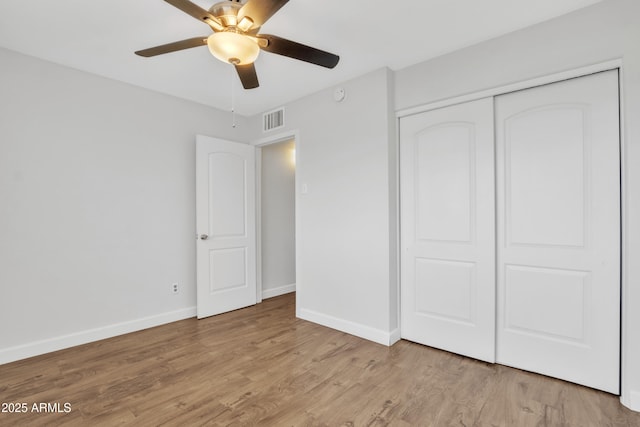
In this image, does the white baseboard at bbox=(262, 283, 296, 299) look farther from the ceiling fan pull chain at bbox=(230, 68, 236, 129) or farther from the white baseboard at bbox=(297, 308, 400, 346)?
the ceiling fan pull chain at bbox=(230, 68, 236, 129)

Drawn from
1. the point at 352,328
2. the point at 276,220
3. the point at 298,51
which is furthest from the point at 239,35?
the point at 276,220

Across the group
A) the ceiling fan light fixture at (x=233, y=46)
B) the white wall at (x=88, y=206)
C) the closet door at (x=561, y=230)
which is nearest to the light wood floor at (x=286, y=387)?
the closet door at (x=561, y=230)

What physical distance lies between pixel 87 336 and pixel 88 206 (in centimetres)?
123

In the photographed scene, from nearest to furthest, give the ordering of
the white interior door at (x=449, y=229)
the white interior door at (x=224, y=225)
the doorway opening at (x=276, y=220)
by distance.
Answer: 1. the white interior door at (x=449, y=229)
2. the white interior door at (x=224, y=225)
3. the doorway opening at (x=276, y=220)

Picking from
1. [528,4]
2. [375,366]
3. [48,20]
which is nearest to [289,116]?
[48,20]

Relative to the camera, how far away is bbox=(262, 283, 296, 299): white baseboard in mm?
4430

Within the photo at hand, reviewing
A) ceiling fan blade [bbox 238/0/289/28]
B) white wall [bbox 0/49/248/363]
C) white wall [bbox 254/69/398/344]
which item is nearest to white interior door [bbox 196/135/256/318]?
white wall [bbox 0/49/248/363]

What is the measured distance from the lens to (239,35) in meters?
1.68

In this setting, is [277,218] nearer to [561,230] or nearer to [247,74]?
[247,74]

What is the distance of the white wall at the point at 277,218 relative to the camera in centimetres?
447

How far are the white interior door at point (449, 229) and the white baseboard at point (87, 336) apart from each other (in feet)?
8.31

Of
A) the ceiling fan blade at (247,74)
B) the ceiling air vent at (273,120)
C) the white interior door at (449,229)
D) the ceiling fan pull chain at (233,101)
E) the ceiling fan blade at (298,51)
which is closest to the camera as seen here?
the ceiling fan blade at (298,51)

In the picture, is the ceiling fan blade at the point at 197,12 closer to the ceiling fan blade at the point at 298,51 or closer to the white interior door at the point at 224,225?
the ceiling fan blade at the point at 298,51

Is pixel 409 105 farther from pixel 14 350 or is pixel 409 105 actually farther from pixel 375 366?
pixel 14 350
